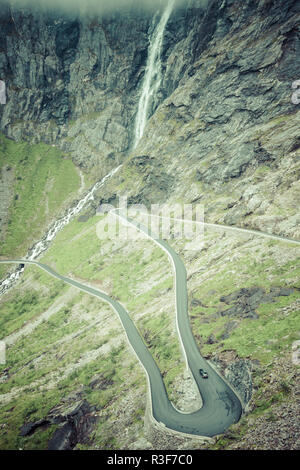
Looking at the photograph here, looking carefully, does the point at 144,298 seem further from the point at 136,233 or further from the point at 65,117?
the point at 65,117

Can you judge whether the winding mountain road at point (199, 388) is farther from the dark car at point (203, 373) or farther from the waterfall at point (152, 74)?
the waterfall at point (152, 74)

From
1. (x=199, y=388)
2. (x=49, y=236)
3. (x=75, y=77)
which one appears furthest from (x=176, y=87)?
(x=199, y=388)

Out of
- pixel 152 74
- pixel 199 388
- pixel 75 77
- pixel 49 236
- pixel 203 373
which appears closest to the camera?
pixel 199 388

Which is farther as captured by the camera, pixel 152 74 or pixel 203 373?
pixel 152 74

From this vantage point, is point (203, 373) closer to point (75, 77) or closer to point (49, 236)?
point (49, 236)

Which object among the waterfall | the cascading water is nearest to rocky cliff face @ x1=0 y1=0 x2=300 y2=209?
the waterfall

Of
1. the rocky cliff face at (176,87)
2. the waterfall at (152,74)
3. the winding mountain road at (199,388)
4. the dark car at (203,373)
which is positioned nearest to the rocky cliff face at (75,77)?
the rocky cliff face at (176,87)
